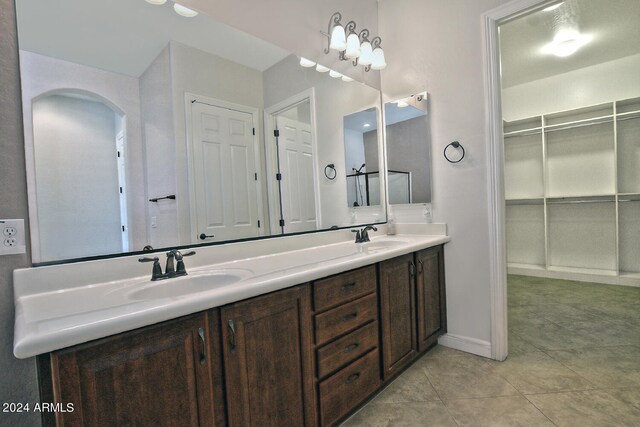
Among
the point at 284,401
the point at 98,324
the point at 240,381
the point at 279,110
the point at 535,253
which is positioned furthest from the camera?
the point at 535,253

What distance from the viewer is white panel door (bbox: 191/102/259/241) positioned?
4.82 ft

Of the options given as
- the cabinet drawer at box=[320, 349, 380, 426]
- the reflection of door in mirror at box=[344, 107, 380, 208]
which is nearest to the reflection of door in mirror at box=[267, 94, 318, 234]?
the reflection of door in mirror at box=[344, 107, 380, 208]

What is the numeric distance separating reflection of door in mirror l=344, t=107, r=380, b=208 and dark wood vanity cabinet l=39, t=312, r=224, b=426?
5.46 feet

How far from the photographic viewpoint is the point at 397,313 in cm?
175

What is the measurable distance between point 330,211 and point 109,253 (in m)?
1.37

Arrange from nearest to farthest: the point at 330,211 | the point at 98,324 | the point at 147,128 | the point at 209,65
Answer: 1. the point at 98,324
2. the point at 147,128
3. the point at 209,65
4. the point at 330,211

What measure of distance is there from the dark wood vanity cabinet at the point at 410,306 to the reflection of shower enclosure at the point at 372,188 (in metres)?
0.58

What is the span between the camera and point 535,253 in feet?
13.8

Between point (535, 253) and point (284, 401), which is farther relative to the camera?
point (535, 253)

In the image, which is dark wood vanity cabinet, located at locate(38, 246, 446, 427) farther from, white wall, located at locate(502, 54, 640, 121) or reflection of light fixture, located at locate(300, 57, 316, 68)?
white wall, located at locate(502, 54, 640, 121)

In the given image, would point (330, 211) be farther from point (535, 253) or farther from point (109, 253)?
point (535, 253)

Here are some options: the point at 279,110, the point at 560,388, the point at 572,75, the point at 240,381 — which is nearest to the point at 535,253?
the point at 572,75

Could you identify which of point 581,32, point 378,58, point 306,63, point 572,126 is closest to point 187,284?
point 306,63

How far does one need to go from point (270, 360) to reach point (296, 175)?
3.79 feet
